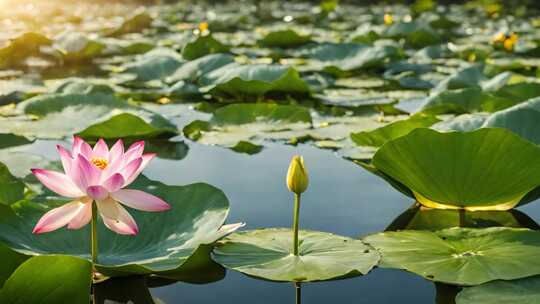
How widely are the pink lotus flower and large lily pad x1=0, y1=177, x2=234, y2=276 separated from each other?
12 centimetres

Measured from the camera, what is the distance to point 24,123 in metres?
2.67

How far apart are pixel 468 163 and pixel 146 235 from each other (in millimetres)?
737

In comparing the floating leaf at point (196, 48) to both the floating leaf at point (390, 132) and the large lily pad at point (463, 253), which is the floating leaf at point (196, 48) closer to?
the floating leaf at point (390, 132)

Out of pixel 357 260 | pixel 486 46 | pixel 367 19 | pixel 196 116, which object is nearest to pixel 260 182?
pixel 357 260

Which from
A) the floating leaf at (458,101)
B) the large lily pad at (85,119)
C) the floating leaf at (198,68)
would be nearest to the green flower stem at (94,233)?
the large lily pad at (85,119)

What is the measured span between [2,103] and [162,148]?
1.19 metres

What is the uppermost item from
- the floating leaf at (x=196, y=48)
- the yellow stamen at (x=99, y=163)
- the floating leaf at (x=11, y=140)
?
the floating leaf at (x=196, y=48)

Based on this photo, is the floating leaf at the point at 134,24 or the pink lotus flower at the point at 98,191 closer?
the pink lotus flower at the point at 98,191

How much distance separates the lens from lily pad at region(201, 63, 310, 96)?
318cm

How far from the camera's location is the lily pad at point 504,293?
122cm

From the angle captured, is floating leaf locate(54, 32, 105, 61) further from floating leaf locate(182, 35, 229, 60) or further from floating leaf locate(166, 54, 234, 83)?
floating leaf locate(166, 54, 234, 83)

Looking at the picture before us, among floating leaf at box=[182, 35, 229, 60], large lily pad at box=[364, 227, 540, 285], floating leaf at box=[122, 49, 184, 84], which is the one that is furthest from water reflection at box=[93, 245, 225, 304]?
floating leaf at box=[182, 35, 229, 60]

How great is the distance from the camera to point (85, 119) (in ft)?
8.73

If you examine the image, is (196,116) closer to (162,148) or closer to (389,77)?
(162,148)
